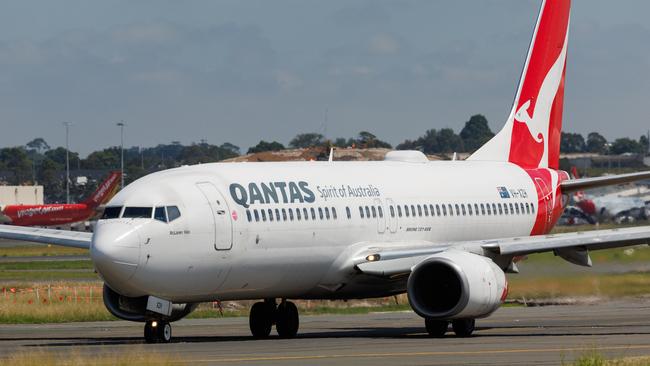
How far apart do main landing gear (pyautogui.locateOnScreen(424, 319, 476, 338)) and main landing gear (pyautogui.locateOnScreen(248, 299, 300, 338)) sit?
133 inches

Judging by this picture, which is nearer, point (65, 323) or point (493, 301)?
point (493, 301)

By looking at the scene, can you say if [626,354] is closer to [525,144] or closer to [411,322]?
[411,322]

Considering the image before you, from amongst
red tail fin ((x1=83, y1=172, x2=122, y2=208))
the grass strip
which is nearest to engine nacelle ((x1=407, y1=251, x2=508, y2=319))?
the grass strip

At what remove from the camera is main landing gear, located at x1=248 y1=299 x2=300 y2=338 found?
35812mm

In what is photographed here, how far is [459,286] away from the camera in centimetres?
3397

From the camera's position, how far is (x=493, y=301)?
34.1 metres

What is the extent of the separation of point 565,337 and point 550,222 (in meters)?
12.2

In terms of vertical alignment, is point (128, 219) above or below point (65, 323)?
above

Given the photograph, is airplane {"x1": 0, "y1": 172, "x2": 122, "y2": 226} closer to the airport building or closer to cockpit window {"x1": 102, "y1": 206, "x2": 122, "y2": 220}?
the airport building

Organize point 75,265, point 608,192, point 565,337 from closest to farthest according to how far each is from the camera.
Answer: point 565,337 → point 75,265 → point 608,192

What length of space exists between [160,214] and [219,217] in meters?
1.52

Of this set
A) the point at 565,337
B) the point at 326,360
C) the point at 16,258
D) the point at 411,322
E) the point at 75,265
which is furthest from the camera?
the point at 16,258

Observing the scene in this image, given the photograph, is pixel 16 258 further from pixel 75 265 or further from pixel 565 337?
pixel 565 337

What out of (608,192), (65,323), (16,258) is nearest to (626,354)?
(65,323)
